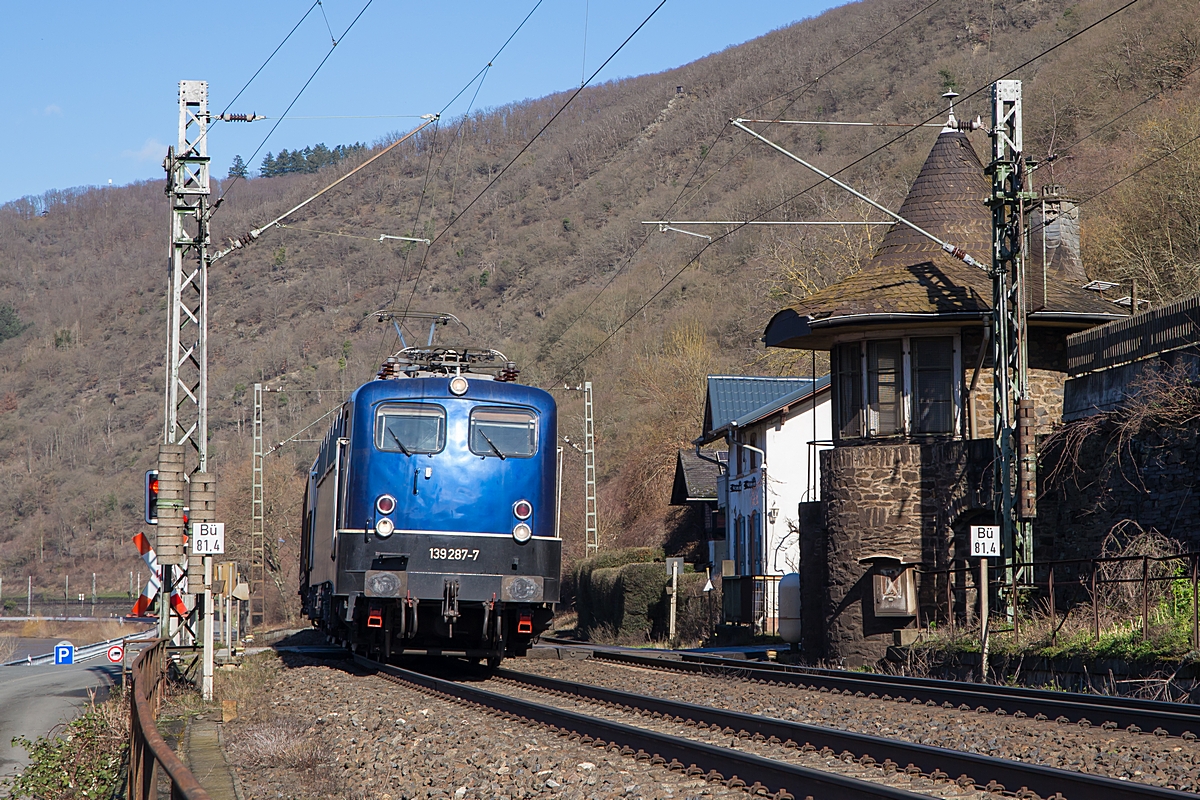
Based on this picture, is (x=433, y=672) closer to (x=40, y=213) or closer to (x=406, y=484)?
(x=406, y=484)

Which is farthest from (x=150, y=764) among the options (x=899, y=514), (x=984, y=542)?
(x=899, y=514)

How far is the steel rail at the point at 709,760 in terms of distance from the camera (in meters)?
7.77

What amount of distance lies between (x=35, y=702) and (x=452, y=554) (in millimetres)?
10420

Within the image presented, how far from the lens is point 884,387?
22.8 meters

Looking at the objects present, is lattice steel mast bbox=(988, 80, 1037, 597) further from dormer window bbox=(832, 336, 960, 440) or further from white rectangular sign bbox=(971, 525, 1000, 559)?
dormer window bbox=(832, 336, 960, 440)

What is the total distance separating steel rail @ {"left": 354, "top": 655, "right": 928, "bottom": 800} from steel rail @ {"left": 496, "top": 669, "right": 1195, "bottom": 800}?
888mm

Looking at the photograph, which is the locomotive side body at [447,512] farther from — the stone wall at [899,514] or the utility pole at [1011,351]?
the utility pole at [1011,351]

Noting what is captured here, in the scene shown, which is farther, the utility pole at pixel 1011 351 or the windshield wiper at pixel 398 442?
the utility pole at pixel 1011 351

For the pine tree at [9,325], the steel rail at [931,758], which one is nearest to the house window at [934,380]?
the steel rail at [931,758]

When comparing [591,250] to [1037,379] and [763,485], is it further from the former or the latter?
[1037,379]

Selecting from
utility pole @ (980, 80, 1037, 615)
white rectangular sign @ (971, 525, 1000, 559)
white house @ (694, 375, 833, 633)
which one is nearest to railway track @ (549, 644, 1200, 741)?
white rectangular sign @ (971, 525, 1000, 559)

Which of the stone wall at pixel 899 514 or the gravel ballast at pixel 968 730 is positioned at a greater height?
the stone wall at pixel 899 514

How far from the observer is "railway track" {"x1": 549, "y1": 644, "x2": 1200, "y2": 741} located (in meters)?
11.0

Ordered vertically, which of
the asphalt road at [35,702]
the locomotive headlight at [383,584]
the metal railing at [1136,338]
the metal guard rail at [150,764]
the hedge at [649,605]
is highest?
the metal railing at [1136,338]
